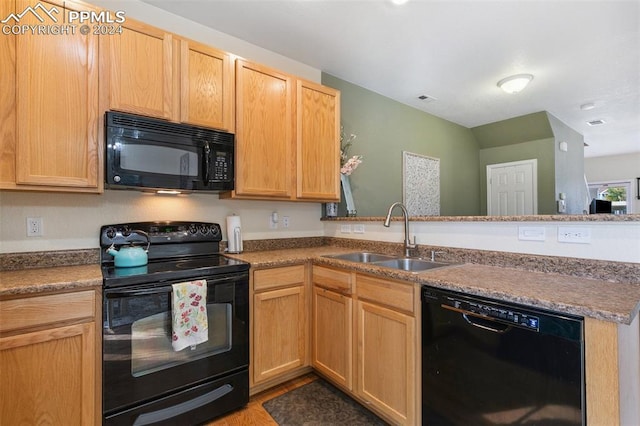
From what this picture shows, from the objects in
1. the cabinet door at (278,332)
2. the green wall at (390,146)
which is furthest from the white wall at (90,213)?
the green wall at (390,146)

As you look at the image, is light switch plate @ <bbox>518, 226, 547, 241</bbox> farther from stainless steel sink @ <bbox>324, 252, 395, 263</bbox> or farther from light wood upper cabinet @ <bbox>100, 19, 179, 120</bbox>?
light wood upper cabinet @ <bbox>100, 19, 179, 120</bbox>

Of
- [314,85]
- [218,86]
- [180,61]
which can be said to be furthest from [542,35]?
[180,61]

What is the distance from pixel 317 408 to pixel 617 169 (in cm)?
924

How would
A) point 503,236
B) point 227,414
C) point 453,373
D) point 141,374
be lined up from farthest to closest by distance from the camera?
point 227,414, point 503,236, point 141,374, point 453,373

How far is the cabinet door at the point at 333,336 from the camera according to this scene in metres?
1.87

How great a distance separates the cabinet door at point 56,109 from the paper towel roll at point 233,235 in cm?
89

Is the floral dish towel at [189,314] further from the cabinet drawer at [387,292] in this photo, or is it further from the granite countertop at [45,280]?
the cabinet drawer at [387,292]

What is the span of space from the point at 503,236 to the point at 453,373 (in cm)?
83

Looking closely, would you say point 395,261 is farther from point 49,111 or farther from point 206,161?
point 49,111

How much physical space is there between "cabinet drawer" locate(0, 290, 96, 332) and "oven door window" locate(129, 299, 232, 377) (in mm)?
162

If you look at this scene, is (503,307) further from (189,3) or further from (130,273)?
(189,3)

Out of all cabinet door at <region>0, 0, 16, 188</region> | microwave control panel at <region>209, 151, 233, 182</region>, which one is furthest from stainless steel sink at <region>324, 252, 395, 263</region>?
cabinet door at <region>0, 0, 16, 188</region>

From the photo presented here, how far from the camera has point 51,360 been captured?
4.28 ft

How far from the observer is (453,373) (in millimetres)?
1335
